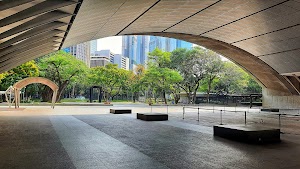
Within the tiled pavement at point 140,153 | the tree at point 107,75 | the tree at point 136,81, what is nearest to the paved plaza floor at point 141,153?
the tiled pavement at point 140,153

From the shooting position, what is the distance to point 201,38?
32281 millimetres

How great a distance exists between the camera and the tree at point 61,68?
4166 centimetres

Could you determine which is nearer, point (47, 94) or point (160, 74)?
point (160, 74)

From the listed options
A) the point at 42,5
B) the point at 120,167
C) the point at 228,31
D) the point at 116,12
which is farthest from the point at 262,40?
the point at 120,167

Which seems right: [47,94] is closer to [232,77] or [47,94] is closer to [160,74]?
[160,74]

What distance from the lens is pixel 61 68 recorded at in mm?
43438

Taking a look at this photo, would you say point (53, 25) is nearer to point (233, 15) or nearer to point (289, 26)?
point (233, 15)

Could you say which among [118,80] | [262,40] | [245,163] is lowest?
[245,163]

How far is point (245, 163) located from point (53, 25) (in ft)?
35.7

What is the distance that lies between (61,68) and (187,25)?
26.6 meters

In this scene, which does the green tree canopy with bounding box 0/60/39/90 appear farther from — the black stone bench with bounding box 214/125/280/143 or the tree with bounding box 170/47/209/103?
the black stone bench with bounding box 214/125/280/143

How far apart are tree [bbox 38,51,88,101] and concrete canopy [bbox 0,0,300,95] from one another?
19.5 m

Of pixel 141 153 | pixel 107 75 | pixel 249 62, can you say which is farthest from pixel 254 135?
pixel 107 75

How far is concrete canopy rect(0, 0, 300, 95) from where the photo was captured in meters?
11.1
